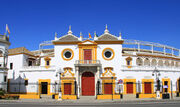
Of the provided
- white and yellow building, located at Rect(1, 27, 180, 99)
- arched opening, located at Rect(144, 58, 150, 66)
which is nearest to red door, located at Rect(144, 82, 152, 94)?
white and yellow building, located at Rect(1, 27, 180, 99)

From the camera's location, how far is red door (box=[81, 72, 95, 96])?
1324 inches

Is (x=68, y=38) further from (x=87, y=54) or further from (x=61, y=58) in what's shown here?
(x=87, y=54)

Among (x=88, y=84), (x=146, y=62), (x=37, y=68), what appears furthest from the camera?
(x=146, y=62)

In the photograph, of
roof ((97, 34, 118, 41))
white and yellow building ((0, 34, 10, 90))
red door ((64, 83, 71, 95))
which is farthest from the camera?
roof ((97, 34, 118, 41))

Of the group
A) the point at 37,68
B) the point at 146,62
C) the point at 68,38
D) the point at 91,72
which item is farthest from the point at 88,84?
the point at 146,62

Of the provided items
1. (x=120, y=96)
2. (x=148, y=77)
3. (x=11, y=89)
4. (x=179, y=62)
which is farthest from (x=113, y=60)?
(x=179, y=62)

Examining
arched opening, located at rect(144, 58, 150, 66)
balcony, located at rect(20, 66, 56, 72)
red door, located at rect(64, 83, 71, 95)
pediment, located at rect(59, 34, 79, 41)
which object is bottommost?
red door, located at rect(64, 83, 71, 95)

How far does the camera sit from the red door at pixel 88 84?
110 ft

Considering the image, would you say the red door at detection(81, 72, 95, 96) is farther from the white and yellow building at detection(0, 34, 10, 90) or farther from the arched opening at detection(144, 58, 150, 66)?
the arched opening at detection(144, 58, 150, 66)

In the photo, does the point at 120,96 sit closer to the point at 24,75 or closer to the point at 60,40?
the point at 60,40

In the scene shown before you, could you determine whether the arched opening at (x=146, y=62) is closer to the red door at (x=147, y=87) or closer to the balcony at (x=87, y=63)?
the red door at (x=147, y=87)

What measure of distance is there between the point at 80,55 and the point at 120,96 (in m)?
11.3

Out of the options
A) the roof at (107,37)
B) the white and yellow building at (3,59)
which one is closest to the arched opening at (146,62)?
the roof at (107,37)

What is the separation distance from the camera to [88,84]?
112 feet
